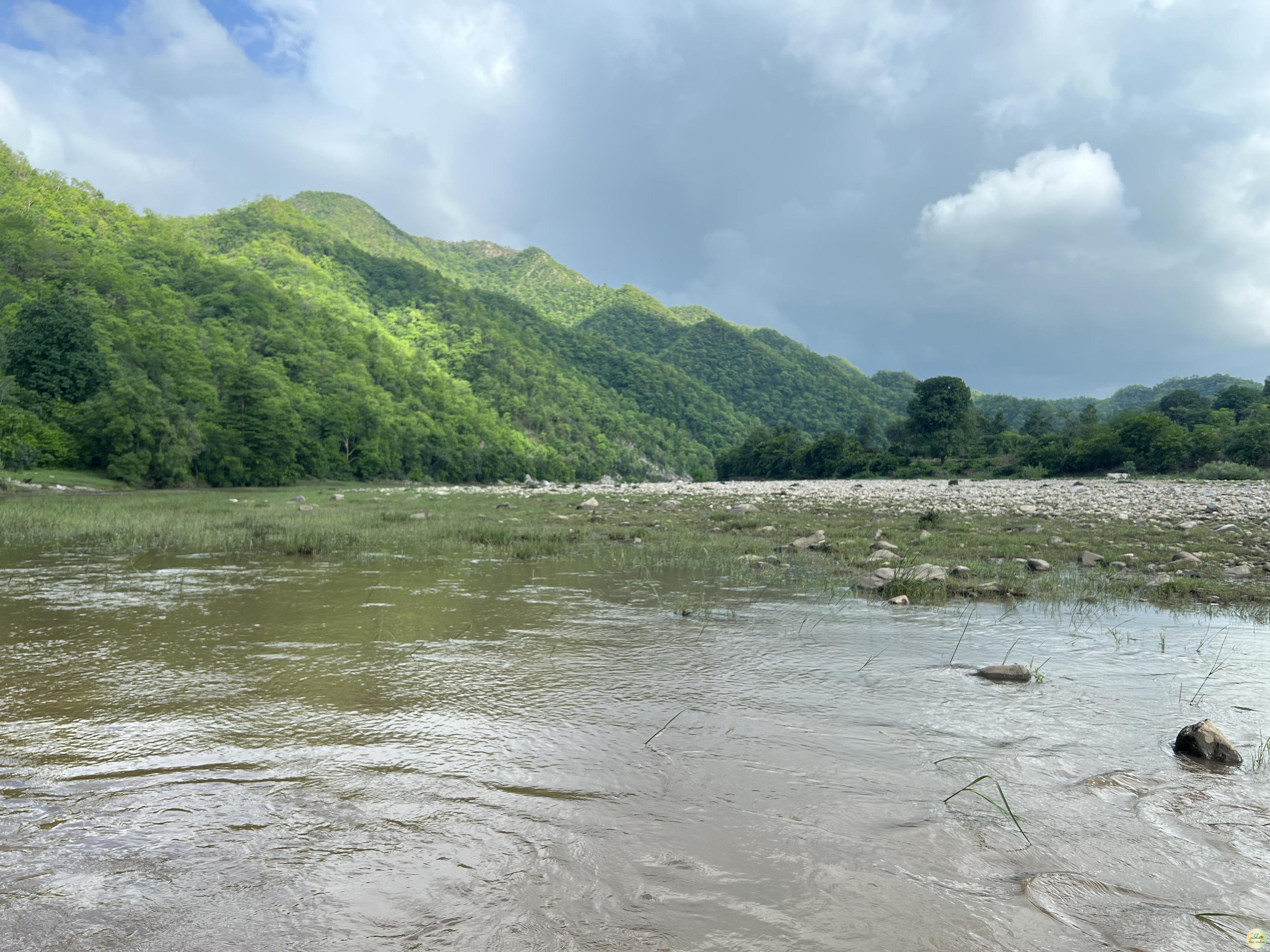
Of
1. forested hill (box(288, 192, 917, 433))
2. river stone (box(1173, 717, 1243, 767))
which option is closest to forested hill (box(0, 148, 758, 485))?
forested hill (box(288, 192, 917, 433))

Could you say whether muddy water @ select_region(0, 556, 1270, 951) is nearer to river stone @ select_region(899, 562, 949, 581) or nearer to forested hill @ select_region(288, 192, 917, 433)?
river stone @ select_region(899, 562, 949, 581)

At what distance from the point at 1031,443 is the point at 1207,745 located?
68.1 meters

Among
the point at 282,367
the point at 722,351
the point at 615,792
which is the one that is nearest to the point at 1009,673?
the point at 615,792

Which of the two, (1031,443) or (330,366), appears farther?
(330,366)

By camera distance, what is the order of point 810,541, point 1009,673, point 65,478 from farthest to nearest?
point 65,478 < point 810,541 < point 1009,673

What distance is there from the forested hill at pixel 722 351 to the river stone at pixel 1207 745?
464 ft

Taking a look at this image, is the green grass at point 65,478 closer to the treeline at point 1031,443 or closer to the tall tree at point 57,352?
the tall tree at point 57,352

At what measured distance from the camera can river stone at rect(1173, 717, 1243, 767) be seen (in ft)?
12.0

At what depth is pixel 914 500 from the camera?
2348 centimetres

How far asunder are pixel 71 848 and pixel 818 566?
9.69 metres

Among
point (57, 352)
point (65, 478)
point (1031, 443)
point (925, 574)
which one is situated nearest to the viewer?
point (925, 574)

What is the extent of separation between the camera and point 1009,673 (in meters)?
5.08

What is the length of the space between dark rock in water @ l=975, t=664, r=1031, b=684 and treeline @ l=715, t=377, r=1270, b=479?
153 ft

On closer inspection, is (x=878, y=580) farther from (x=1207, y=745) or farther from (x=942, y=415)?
(x=942, y=415)
